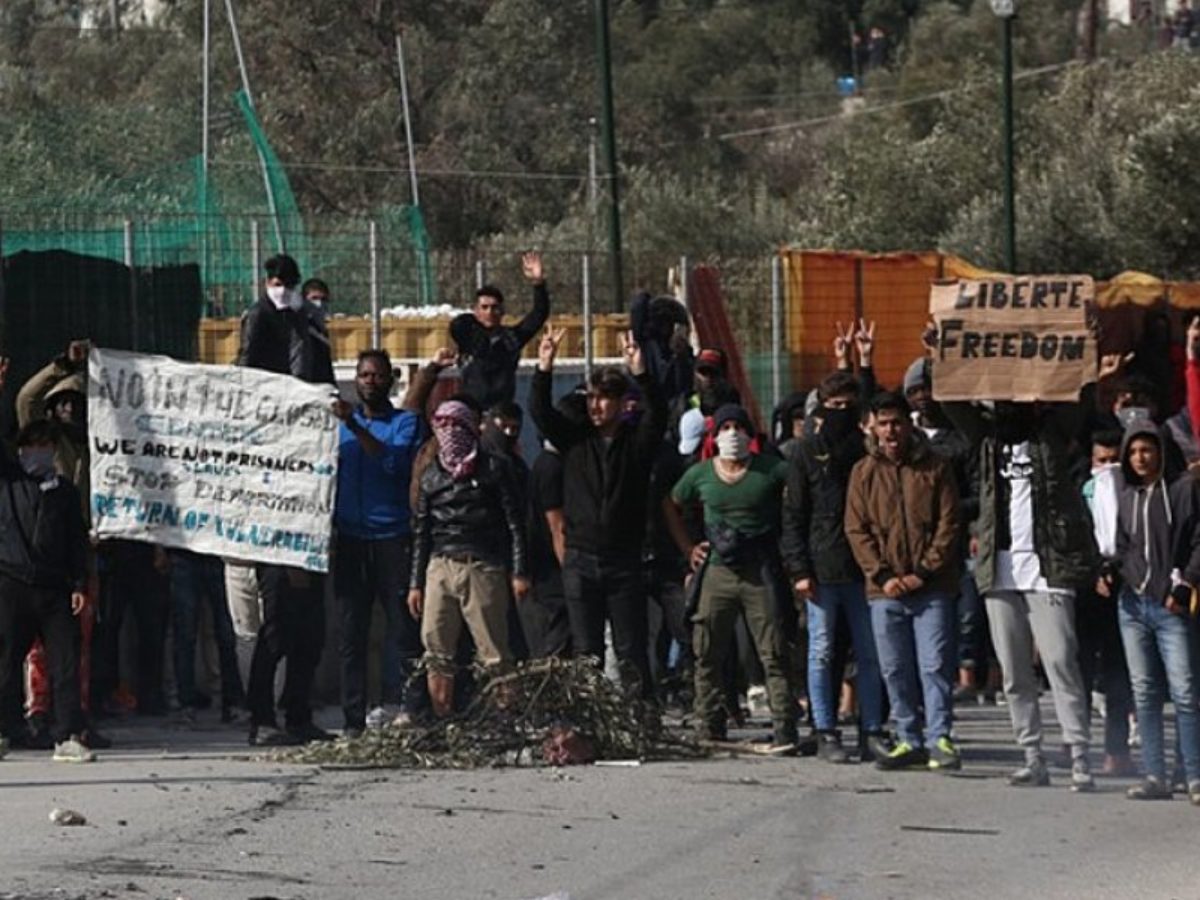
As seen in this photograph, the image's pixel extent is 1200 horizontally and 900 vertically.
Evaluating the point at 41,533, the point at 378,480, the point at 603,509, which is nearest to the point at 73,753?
the point at 41,533

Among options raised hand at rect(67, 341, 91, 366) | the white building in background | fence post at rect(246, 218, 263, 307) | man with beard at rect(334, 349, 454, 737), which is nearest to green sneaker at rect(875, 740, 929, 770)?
man with beard at rect(334, 349, 454, 737)

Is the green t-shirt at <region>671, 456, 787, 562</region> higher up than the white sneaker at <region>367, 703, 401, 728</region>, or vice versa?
the green t-shirt at <region>671, 456, 787, 562</region>

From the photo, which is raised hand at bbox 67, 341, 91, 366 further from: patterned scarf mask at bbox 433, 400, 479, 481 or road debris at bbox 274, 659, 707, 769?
road debris at bbox 274, 659, 707, 769

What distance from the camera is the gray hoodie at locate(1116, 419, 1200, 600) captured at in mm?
13539

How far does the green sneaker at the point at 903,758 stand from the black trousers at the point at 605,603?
1.42m

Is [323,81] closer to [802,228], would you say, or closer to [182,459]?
[802,228]

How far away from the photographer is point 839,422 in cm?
1509

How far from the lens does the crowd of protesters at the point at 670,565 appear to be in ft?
45.6

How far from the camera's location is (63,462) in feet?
52.9

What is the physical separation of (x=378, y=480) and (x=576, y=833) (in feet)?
14.3

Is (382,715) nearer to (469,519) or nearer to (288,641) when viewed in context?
(288,641)

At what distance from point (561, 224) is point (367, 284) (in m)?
33.9

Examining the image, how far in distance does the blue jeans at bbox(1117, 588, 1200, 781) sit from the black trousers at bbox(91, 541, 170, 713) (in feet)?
18.5

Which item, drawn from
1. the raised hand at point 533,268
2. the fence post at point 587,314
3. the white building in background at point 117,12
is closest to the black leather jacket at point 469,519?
the raised hand at point 533,268
